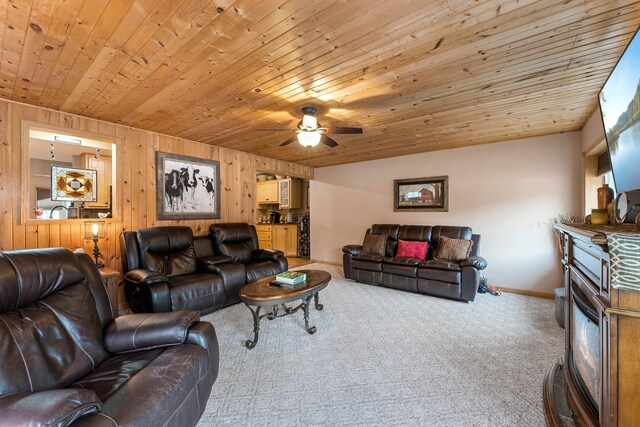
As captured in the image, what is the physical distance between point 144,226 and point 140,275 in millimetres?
1137

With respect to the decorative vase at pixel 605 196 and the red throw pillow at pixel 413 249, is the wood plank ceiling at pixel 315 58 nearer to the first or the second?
the decorative vase at pixel 605 196

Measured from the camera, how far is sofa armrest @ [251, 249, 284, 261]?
4102 mm

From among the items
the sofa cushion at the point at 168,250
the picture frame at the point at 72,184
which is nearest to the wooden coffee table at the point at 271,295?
the sofa cushion at the point at 168,250

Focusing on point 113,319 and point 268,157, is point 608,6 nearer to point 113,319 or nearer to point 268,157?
point 113,319

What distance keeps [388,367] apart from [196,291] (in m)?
2.20

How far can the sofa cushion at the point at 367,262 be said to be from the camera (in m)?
4.42

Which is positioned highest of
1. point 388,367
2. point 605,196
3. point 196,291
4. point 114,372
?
point 605,196

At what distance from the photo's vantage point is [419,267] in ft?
13.1

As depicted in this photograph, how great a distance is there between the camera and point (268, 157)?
5312 mm

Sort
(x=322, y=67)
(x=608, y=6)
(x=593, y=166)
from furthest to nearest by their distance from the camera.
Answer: (x=593, y=166), (x=322, y=67), (x=608, y=6)

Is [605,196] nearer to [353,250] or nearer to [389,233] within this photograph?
[389,233]

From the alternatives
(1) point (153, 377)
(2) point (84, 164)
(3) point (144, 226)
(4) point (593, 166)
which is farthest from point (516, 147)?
(2) point (84, 164)

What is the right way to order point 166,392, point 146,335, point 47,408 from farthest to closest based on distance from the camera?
point 146,335, point 166,392, point 47,408

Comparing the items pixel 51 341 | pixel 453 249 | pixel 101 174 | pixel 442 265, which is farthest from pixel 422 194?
pixel 101 174
